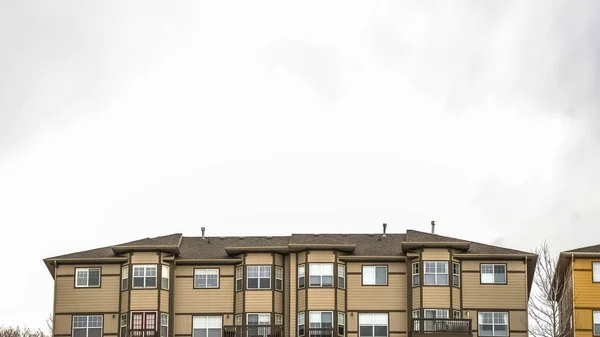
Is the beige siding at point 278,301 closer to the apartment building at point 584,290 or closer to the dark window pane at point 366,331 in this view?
the dark window pane at point 366,331

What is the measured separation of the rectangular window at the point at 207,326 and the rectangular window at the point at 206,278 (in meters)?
2.06

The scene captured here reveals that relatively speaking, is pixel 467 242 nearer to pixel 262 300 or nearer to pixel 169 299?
pixel 262 300

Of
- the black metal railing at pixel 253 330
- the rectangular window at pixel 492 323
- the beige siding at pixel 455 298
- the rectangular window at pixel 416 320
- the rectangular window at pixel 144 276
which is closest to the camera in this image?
the rectangular window at pixel 416 320

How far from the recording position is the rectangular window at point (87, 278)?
77938mm

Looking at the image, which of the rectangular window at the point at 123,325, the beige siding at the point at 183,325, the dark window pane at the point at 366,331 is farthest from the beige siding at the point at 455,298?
the rectangular window at the point at 123,325

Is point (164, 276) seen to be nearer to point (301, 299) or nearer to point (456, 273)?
point (301, 299)

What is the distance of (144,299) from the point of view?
76562 millimetres

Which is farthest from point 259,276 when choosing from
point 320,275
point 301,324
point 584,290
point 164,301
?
point 584,290

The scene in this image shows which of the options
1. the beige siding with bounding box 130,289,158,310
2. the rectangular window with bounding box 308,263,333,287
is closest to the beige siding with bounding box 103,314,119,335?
the beige siding with bounding box 130,289,158,310

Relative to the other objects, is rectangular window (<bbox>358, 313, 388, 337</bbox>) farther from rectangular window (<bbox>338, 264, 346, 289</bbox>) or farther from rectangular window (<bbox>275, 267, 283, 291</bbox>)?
rectangular window (<bbox>275, 267, 283, 291</bbox>)

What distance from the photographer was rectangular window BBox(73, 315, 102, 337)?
77000mm

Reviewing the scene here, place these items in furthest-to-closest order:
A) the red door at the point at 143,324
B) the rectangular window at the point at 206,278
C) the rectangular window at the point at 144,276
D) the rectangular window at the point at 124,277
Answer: the rectangular window at the point at 206,278 < the rectangular window at the point at 124,277 < the rectangular window at the point at 144,276 < the red door at the point at 143,324

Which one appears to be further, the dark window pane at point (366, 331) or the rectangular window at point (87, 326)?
the dark window pane at point (366, 331)

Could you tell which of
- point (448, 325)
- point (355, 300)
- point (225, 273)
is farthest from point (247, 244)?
point (448, 325)
